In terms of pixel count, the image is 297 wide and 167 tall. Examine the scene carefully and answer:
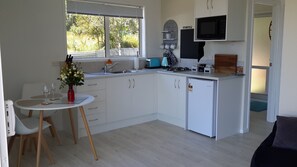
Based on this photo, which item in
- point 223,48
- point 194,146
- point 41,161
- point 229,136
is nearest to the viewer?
point 41,161

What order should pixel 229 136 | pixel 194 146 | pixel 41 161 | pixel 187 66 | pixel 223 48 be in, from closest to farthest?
pixel 41 161
pixel 194 146
pixel 229 136
pixel 223 48
pixel 187 66

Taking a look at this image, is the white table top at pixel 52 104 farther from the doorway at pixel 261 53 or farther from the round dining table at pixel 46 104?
the doorway at pixel 261 53

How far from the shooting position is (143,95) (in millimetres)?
4742

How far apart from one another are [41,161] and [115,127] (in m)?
1.45

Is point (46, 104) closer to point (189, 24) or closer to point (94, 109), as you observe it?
point (94, 109)

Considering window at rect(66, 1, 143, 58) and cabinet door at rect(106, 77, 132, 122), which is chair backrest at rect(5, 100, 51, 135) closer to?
cabinet door at rect(106, 77, 132, 122)

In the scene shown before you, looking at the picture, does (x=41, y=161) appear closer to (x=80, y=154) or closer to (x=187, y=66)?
(x=80, y=154)

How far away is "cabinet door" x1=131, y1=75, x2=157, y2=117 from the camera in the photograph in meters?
4.63

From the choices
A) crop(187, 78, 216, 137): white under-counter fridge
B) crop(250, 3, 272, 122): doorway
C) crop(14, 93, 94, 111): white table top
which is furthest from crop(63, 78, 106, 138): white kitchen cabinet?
crop(250, 3, 272, 122): doorway

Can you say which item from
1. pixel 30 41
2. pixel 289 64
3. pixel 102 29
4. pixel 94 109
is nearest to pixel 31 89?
pixel 30 41

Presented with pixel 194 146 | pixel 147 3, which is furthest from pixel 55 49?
pixel 194 146

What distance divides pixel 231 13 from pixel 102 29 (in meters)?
2.20

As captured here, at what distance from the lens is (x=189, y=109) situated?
14.1 ft

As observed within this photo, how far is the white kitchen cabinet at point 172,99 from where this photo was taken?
4.42 meters
